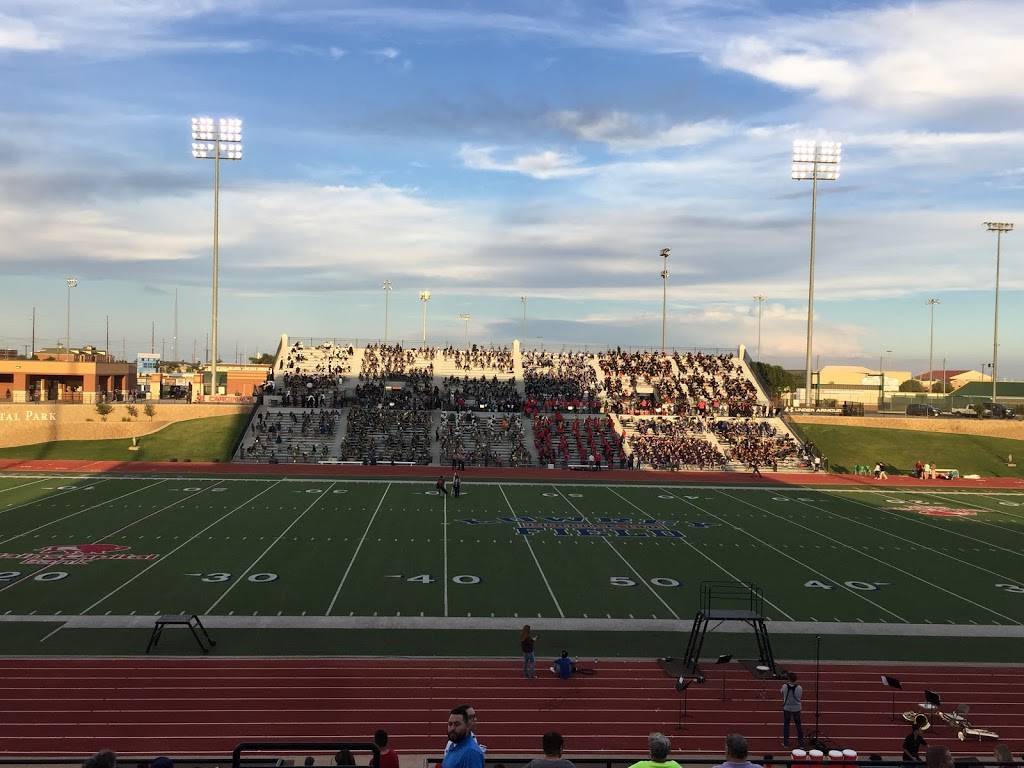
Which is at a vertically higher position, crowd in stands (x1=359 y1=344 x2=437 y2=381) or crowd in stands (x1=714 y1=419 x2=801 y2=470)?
crowd in stands (x1=359 y1=344 x2=437 y2=381)

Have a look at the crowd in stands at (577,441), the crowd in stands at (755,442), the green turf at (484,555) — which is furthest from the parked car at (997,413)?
the crowd in stands at (577,441)

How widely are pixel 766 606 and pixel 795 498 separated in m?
19.5

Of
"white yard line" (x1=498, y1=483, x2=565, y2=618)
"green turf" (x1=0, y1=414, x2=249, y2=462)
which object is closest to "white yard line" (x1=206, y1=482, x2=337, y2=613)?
"white yard line" (x1=498, y1=483, x2=565, y2=618)

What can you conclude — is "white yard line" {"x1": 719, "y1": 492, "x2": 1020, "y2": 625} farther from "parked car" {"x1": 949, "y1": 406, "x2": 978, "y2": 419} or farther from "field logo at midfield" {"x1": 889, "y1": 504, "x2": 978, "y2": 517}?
"parked car" {"x1": 949, "y1": 406, "x2": 978, "y2": 419}

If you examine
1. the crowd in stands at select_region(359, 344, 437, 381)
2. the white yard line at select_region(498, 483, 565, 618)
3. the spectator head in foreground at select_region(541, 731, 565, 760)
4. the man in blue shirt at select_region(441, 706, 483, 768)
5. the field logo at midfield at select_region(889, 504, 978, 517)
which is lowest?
the field logo at midfield at select_region(889, 504, 978, 517)

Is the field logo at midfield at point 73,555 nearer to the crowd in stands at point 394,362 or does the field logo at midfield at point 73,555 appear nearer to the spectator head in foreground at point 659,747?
the spectator head in foreground at point 659,747

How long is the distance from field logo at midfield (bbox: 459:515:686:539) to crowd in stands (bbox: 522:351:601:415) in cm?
2448

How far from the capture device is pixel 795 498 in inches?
1519

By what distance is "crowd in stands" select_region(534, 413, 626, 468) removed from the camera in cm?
4909

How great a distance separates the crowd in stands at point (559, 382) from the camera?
57469 millimetres

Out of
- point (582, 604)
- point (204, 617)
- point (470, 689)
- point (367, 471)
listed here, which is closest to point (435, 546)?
point (582, 604)

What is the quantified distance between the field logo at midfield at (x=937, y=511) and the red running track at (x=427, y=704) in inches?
812

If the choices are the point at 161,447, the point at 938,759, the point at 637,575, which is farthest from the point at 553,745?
the point at 161,447

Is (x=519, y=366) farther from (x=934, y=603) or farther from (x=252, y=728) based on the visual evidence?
(x=252, y=728)
